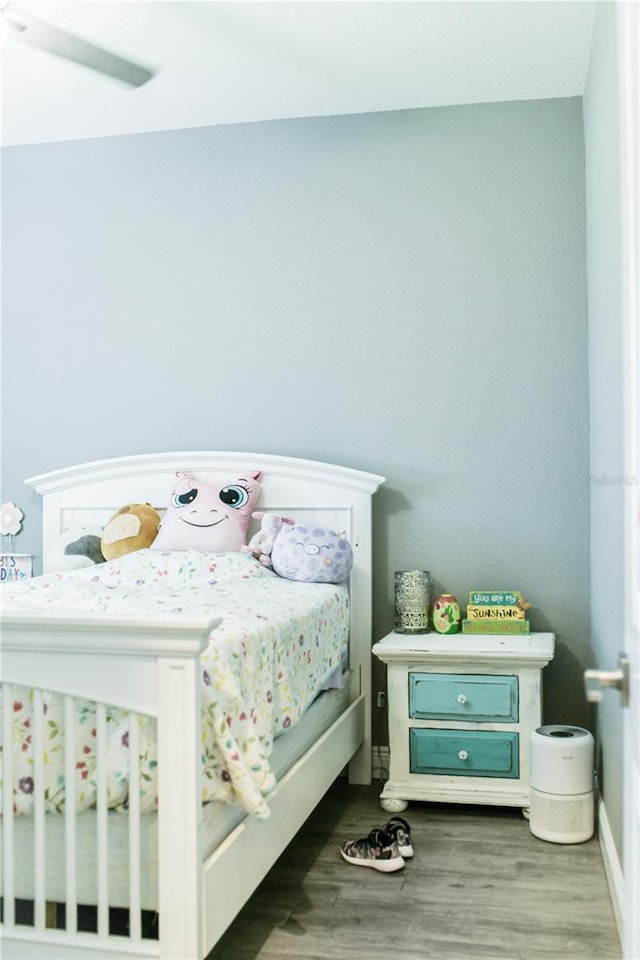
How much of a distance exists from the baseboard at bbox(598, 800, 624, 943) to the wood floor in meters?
0.02

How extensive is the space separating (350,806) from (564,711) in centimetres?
83

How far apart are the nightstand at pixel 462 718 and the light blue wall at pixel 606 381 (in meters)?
0.24

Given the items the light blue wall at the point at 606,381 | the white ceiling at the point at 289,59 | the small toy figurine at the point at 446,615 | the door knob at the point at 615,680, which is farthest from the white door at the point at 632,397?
the small toy figurine at the point at 446,615

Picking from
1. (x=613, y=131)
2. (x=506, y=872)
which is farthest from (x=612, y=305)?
(x=506, y=872)

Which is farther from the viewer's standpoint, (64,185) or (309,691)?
(64,185)

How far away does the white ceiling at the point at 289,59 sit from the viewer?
2.83 metres

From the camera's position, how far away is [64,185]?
3.92 metres

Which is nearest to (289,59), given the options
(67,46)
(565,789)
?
A: (67,46)

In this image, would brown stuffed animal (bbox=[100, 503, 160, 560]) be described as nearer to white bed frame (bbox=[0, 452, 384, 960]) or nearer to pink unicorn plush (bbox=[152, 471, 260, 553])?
pink unicorn plush (bbox=[152, 471, 260, 553])

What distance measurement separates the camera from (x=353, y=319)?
11.7 ft

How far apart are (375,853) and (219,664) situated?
41.0 inches

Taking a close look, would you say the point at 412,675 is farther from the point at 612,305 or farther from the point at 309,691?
the point at 612,305

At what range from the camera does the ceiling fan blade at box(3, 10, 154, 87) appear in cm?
233

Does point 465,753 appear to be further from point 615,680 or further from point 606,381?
point 615,680
